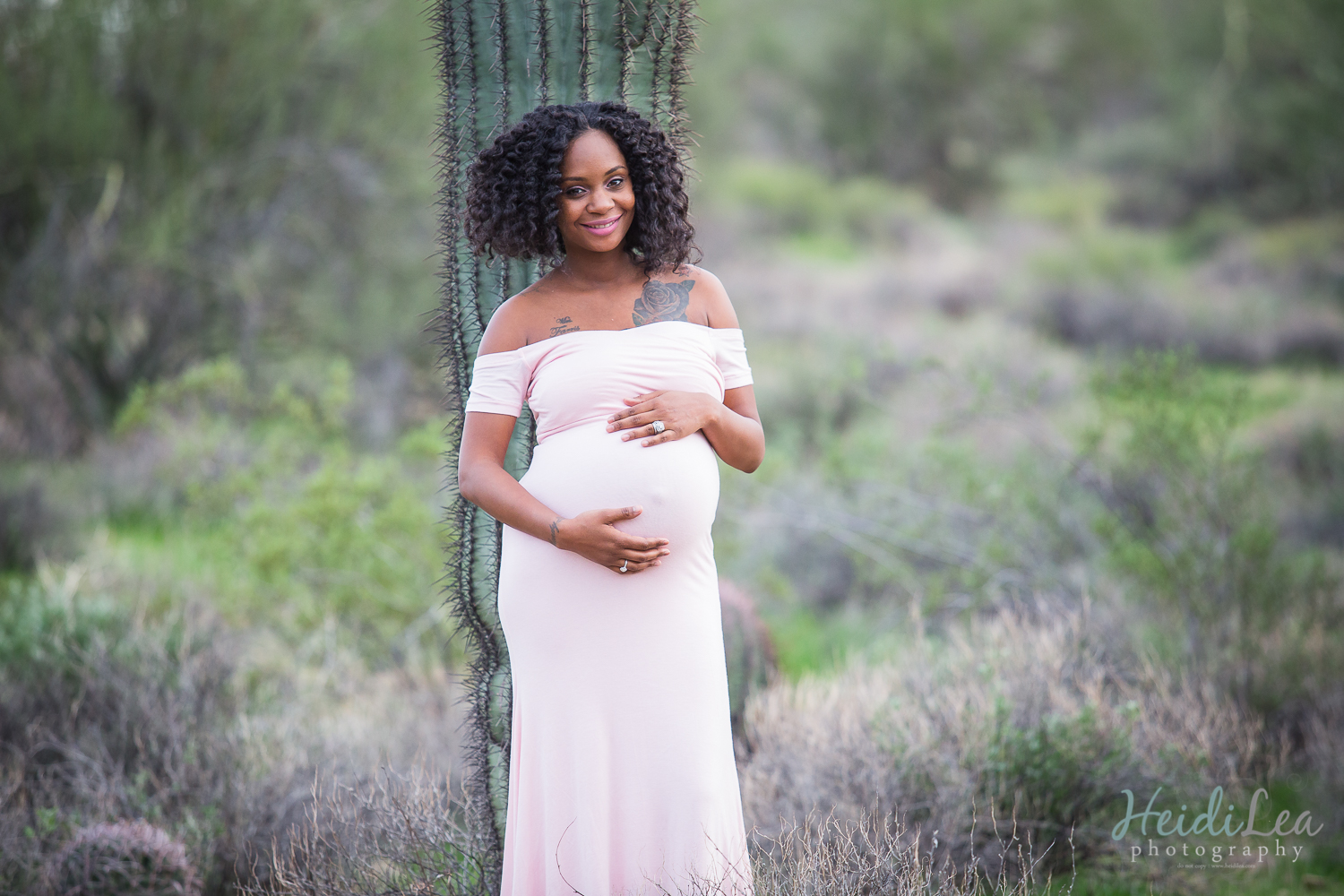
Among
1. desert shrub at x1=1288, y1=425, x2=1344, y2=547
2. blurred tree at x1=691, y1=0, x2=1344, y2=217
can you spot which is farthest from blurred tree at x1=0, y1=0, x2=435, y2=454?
blurred tree at x1=691, y1=0, x2=1344, y2=217

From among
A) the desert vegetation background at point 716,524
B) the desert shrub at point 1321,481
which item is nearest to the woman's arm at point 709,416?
the desert vegetation background at point 716,524

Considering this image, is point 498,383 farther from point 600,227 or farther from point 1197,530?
point 1197,530

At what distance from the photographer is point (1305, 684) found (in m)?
4.41

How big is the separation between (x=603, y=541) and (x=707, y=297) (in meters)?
0.70

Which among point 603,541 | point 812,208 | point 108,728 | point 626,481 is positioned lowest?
point 108,728

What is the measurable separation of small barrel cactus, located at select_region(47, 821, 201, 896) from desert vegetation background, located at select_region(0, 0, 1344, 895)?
0.01 metres

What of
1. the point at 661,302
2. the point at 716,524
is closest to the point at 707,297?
the point at 661,302

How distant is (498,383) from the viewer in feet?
8.17

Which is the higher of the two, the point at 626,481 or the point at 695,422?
the point at 695,422

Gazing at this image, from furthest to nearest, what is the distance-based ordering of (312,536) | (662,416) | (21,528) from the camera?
(21,528), (312,536), (662,416)

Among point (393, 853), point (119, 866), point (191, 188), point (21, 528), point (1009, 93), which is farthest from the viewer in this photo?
point (1009, 93)

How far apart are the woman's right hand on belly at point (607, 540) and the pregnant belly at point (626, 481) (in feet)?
0.16

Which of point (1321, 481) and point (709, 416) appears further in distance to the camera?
point (1321, 481)

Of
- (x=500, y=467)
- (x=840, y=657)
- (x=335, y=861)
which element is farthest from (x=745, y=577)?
(x=500, y=467)
